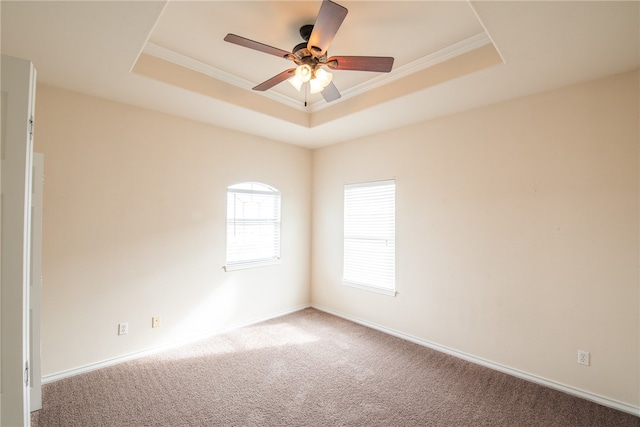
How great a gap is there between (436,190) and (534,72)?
1.38 metres

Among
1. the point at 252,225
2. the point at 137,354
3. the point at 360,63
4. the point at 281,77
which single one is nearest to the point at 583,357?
the point at 360,63

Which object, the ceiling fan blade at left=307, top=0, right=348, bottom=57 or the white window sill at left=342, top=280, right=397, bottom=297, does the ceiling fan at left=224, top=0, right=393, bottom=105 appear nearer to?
the ceiling fan blade at left=307, top=0, right=348, bottom=57

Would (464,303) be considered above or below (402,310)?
above

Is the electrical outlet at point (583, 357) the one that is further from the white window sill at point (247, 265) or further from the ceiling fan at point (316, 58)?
the white window sill at point (247, 265)

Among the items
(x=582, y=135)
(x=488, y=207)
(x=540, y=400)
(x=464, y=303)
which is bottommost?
(x=540, y=400)

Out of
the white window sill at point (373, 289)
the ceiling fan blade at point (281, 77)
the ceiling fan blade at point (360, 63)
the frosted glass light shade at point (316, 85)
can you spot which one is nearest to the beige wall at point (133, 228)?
the white window sill at point (373, 289)

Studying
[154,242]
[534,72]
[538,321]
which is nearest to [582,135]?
→ [534,72]

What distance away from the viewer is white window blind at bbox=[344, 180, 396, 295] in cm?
381

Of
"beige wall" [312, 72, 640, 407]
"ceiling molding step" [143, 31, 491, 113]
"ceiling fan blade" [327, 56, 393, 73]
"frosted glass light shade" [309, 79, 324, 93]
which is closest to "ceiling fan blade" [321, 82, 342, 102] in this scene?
"frosted glass light shade" [309, 79, 324, 93]

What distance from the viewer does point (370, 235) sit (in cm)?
403

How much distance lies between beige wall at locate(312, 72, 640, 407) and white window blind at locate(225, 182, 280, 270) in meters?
1.65

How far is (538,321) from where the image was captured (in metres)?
2.66

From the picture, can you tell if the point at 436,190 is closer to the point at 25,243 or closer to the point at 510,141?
the point at 510,141

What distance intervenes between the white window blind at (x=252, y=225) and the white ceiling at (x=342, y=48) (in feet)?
3.53
